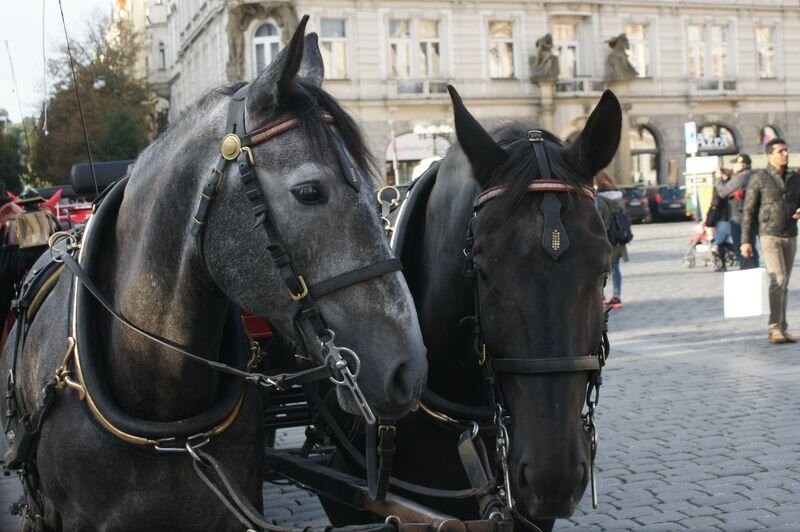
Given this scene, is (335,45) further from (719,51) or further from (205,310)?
(205,310)

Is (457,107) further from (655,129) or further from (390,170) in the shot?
(655,129)

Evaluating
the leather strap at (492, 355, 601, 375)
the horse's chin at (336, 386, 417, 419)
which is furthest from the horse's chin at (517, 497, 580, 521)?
the horse's chin at (336, 386, 417, 419)

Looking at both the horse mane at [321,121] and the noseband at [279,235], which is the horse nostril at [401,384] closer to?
the noseband at [279,235]

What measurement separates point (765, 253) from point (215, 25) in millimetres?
34839

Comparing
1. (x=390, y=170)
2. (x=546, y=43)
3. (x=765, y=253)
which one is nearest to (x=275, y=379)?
(x=765, y=253)

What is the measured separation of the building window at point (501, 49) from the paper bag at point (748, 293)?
3194 centimetres

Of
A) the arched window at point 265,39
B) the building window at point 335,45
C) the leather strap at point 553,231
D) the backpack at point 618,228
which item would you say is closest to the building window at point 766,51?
the building window at point 335,45

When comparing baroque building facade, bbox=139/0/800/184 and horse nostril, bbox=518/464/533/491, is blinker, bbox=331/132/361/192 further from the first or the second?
baroque building facade, bbox=139/0/800/184

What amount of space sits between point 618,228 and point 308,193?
10865mm

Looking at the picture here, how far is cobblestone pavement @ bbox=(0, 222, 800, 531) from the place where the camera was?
580cm

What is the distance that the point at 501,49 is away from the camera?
43531 millimetres

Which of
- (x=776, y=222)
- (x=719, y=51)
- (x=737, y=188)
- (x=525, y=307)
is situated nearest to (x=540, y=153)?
(x=525, y=307)

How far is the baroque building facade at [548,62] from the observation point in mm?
41250

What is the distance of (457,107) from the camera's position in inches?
134
